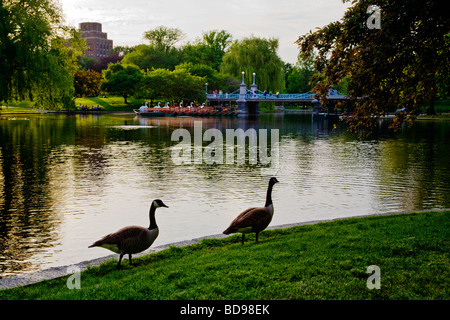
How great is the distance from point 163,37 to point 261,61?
40290 mm

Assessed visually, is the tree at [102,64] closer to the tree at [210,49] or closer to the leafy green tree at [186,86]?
the tree at [210,49]

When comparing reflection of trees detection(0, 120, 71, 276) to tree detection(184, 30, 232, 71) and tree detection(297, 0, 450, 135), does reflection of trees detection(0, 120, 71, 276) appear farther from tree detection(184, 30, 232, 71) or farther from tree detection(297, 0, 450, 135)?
tree detection(184, 30, 232, 71)

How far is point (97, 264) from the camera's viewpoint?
7980 mm

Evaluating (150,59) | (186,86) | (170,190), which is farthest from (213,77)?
(170,190)

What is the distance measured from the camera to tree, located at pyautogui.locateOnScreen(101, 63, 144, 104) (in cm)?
9275

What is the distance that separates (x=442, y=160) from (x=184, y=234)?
18932 millimetres

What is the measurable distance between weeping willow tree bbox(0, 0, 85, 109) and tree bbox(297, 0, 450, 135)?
2688 centimetres

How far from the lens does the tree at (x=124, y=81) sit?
92750 millimetres

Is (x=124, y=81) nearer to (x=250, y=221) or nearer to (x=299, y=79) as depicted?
(x=299, y=79)

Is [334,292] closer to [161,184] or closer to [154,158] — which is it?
[161,184]

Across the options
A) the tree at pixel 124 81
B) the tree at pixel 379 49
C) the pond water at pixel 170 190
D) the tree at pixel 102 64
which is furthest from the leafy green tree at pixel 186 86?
the tree at pixel 379 49

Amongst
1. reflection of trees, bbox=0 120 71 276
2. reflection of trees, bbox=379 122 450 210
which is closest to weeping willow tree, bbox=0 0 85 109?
reflection of trees, bbox=0 120 71 276

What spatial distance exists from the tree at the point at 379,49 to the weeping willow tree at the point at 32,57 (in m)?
26.9

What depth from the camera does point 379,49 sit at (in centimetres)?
852
